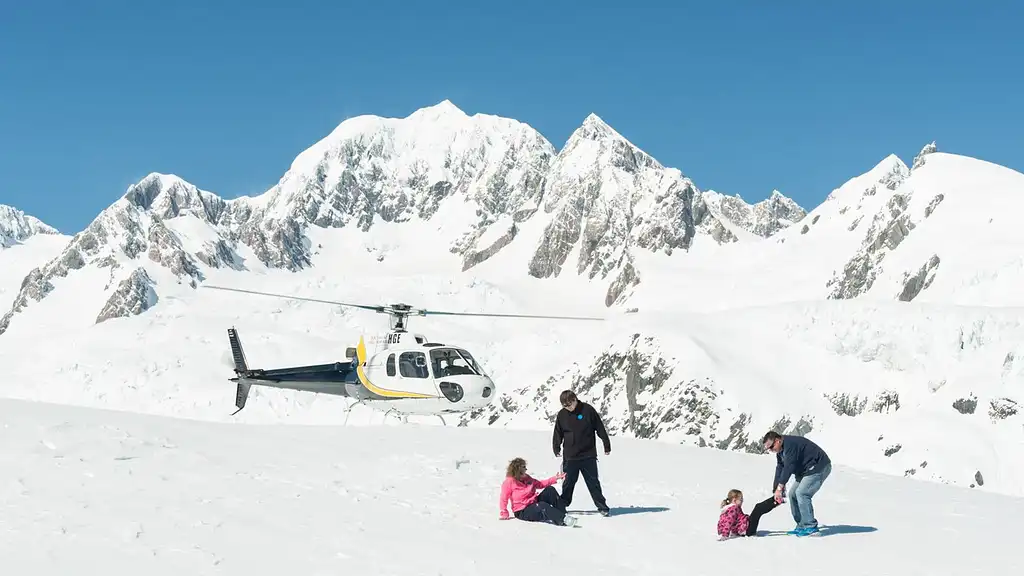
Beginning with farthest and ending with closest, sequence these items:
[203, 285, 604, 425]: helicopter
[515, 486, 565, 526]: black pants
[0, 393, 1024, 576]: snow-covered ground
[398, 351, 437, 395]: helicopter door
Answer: [398, 351, 437, 395]: helicopter door < [203, 285, 604, 425]: helicopter < [515, 486, 565, 526]: black pants < [0, 393, 1024, 576]: snow-covered ground

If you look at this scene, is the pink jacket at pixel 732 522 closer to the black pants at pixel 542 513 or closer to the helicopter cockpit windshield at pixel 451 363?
the black pants at pixel 542 513

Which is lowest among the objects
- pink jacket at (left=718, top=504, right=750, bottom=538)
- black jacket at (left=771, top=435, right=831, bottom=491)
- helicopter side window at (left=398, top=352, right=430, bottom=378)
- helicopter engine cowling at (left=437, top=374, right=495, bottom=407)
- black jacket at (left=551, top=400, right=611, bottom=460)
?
pink jacket at (left=718, top=504, right=750, bottom=538)

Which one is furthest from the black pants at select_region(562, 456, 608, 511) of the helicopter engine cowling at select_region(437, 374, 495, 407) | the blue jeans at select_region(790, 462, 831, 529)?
the helicopter engine cowling at select_region(437, 374, 495, 407)

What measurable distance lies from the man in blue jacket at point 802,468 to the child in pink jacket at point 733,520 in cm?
80

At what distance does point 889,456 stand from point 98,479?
92.9m

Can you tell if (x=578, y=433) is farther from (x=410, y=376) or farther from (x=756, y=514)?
(x=410, y=376)

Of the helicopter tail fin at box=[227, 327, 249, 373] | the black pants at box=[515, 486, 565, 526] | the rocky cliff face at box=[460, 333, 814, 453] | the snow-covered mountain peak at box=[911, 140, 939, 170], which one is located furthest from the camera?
the snow-covered mountain peak at box=[911, 140, 939, 170]

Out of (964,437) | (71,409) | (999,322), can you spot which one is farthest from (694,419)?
(71,409)

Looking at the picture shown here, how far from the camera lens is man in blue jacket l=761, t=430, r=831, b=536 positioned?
49.1ft

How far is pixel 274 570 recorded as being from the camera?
1123cm

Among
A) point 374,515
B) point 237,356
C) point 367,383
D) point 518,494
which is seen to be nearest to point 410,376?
point 367,383

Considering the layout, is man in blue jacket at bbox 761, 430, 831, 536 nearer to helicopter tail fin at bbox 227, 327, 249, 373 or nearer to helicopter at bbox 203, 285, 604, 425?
helicopter at bbox 203, 285, 604, 425

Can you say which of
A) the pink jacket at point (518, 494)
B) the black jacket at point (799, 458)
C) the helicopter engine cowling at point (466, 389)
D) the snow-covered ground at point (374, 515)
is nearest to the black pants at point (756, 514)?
the snow-covered ground at point (374, 515)

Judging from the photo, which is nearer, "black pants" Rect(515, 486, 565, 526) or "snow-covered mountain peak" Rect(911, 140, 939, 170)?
"black pants" Rect(515, 486, 565, 526)
